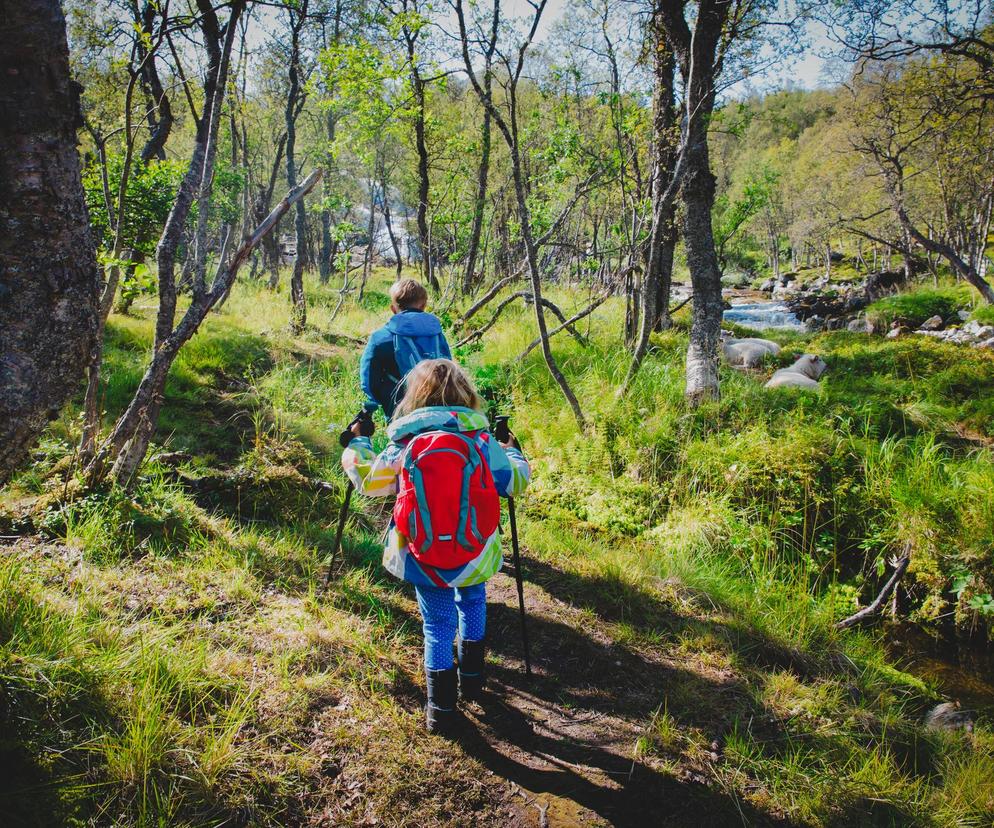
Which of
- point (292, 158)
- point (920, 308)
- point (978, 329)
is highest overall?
point (292, 158)

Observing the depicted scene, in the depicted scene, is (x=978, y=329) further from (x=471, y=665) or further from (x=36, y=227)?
(x=36, y=227)

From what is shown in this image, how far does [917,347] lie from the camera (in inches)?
347

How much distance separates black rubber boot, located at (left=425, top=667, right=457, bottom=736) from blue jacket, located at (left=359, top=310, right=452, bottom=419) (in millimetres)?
1685

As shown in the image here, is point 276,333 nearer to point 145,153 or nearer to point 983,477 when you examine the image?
point 145,153

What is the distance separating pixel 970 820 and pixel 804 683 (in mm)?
906

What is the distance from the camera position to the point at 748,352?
938 centimetres

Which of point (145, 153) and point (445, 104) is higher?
point (445, 104)

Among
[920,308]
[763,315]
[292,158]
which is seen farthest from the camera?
[763,315]

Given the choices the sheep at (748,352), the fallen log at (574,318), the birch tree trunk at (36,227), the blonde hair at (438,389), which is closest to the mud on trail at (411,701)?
the birch tree trunk at (36,227)

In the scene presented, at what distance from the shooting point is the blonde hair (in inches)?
102

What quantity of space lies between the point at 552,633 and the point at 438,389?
1966 millimetres

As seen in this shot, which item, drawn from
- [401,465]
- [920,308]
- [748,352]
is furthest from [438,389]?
[920,308]

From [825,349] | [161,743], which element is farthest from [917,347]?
[161,743]

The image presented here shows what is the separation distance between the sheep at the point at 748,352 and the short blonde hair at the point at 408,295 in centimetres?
686
